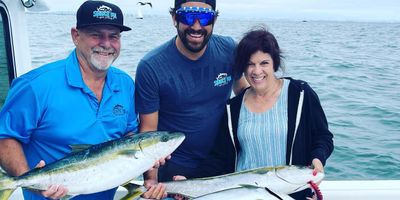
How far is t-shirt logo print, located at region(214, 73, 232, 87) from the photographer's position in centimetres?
394

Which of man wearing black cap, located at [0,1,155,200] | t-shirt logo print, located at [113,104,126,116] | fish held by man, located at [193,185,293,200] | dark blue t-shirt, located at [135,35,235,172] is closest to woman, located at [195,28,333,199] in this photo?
dark blue t-shirt, located at [135,35,235,172]

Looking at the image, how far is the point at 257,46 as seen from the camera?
356 cm

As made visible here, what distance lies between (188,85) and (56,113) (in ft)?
4.07

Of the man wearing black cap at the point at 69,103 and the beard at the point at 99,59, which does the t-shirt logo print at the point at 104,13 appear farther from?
the beard at the point at 99,59

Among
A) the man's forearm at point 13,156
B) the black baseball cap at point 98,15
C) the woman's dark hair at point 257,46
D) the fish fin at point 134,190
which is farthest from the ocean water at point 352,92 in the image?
the man's forearm at point 13,156

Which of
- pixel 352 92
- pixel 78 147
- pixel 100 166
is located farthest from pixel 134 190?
pixel 352 92

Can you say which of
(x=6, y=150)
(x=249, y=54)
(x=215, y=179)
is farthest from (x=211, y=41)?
(x=6, y=150)

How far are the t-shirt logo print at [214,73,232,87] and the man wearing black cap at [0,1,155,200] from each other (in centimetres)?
100

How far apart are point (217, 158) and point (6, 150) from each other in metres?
1.70

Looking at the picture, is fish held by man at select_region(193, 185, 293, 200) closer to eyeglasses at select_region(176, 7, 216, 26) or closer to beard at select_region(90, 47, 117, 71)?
beard at select_region(90, 47, 117, 71)

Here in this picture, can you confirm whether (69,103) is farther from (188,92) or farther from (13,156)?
(188,92)

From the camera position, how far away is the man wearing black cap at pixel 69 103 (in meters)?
2.94

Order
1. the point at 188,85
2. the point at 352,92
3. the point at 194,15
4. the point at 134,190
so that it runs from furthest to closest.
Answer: the point at 352,92
the point at 188,85
the point at 194,15
the point at 134,190

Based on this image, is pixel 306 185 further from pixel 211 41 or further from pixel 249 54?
pixel 211 41
